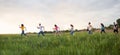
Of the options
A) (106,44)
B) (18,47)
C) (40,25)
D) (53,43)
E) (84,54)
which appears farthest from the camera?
(40,25)

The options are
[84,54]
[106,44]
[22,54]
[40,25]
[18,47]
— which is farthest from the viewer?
[40,25]

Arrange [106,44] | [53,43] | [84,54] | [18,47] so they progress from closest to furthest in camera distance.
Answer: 1. [84,54]
2. [106,44]
3. [18,47]
4. [53,43]

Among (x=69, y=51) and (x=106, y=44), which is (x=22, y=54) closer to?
(x=69, y=51)

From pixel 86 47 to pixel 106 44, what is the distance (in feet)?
3.63

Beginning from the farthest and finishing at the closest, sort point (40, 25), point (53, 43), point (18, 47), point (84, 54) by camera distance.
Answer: point (40, 25), point (53, 43), point (18, 47), point (84, 54)

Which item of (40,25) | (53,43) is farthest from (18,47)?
(40,25)

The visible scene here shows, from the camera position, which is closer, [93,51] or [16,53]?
[93,51]

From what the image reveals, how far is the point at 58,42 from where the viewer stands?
16.1 metres

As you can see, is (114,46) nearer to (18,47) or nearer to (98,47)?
(98,47)

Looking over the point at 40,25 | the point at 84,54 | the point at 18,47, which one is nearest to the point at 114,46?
the point at 84,54

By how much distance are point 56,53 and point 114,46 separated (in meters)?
2.68

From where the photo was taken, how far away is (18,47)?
14.6 m

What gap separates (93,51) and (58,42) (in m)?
4.81

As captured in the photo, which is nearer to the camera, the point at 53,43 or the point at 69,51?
the point at 69,51
